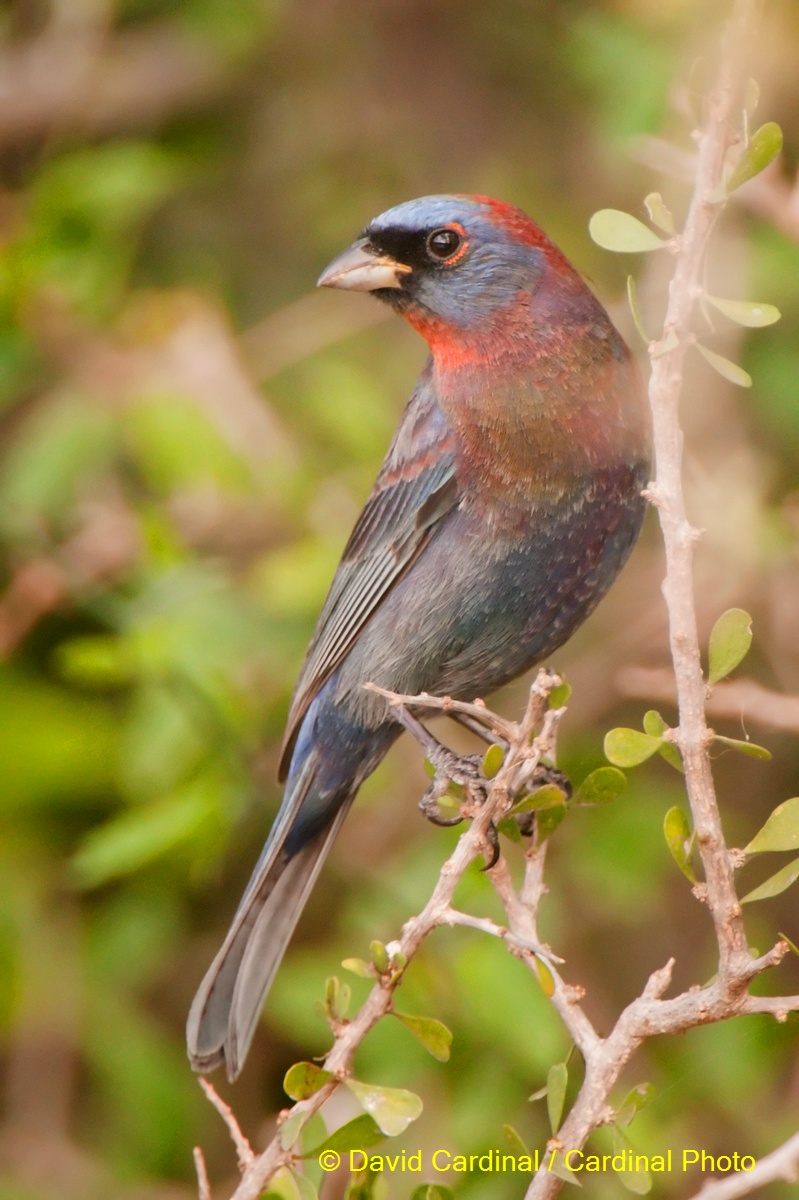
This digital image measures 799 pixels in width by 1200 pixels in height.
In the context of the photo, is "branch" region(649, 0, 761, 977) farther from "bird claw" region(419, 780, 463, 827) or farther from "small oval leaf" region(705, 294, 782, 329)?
"bird claw" region(419, 780, 463, 827)

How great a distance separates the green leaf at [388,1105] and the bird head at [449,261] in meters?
1.70

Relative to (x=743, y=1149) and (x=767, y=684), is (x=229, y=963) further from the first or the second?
(x=767, y=684)

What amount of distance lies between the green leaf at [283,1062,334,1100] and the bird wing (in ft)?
4.44

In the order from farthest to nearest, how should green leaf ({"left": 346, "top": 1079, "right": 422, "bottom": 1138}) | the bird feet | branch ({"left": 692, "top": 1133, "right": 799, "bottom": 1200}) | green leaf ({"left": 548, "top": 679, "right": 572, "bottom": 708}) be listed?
the bird feet < green leaf ({"left": 548, "top": 679, "right": 572, "bottom": 708}) < green leaf ({"left": 346, "top": 1079, "right": 422, "bottom": 1138}) < branch ({"left": 692, "top": 1133, "right": 799, "bottom": 1200})

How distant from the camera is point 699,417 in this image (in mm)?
4891

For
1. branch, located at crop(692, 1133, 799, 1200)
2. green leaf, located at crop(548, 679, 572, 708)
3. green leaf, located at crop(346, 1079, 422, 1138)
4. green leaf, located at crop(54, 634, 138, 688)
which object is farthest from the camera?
green leaf, located at crop(54, 634, 138, 688)

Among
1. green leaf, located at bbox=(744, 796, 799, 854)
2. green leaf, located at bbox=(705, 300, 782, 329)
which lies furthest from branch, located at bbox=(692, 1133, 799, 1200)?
green leaf, located at bbox=(705, 300, 782, 329)

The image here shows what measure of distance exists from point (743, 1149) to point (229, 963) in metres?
1.71

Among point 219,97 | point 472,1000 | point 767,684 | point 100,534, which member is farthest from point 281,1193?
point 219,97

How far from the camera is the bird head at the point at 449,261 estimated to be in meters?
3.24

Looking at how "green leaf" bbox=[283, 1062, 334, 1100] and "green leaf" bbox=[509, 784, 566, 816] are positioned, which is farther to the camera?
"green leaf" bbox=[509, 784, 566, 816]

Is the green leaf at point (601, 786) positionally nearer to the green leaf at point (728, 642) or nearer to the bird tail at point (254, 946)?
the green leaf at point (728, 642)

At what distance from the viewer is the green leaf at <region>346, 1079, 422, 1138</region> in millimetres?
2086

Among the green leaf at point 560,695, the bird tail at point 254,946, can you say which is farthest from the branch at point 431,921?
the bird tail at point 254,946
